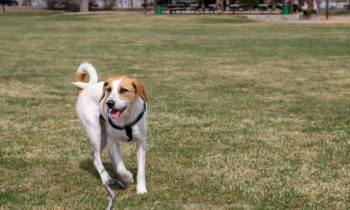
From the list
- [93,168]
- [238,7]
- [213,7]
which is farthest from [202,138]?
[213,7]

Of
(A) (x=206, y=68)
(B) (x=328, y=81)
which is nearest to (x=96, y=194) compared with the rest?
(B) (x=328, y=81)

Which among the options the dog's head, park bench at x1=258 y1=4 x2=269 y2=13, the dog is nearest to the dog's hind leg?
the dog

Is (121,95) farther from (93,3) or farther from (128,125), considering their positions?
(93,3)

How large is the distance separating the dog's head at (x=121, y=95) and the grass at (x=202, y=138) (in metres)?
0.85

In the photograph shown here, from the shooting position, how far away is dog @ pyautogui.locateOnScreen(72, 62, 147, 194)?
5469 millimetres

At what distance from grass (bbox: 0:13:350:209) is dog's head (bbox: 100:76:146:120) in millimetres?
850

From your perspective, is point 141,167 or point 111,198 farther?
point 141,167

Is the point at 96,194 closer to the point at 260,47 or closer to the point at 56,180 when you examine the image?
the point at 56,180

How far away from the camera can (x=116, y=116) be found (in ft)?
17.9

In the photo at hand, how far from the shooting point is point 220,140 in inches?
328

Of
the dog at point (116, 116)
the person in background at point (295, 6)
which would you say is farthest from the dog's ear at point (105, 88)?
the person in background at point (295, 6)

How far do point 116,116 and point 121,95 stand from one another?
186 mm

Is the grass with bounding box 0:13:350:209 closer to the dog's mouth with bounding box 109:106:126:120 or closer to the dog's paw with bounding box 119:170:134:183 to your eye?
the dog's paw with bounding box 119:170:134:183

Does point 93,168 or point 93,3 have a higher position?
point 93,3
